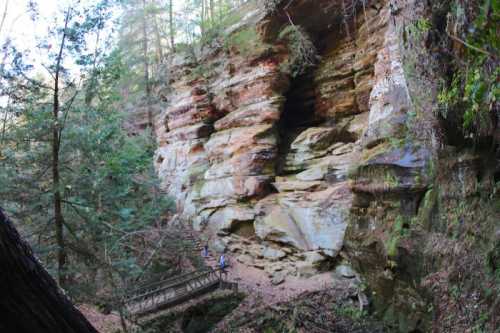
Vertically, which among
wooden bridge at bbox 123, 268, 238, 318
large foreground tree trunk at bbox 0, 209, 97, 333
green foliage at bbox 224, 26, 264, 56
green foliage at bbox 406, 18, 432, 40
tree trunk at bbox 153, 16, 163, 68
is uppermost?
tree trunk at bbox 153, 16, 163, 68

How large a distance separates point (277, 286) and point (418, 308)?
589cm

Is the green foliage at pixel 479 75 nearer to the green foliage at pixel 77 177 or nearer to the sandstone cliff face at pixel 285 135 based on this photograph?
the sandstone cliff face at pixel 285 135

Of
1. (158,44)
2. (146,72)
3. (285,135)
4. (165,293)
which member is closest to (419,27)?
(165,293)

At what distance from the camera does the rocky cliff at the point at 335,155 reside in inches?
215

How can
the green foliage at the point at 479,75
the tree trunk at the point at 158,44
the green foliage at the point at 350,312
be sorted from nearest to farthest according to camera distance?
the green foliage at the point at 479,75, the green foliage at the point at 350,312, the tree trunk at the point at 158,44

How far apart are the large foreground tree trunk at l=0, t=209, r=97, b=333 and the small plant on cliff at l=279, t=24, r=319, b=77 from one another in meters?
13.9

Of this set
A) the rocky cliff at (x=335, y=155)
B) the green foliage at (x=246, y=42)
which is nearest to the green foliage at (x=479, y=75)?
the rocky cliff at (x=335, y=155)

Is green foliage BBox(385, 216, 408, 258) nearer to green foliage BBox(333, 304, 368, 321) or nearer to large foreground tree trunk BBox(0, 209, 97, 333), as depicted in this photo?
green foliage BBox(333, 304, 368, 321)

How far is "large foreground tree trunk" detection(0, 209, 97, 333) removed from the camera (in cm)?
101

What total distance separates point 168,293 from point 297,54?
11.3m

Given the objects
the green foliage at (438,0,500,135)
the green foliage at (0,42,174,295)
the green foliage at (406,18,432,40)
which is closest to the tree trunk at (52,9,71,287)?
the green foliage at (0,42,174,295)

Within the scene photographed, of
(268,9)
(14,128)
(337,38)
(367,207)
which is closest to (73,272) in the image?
(14,128)

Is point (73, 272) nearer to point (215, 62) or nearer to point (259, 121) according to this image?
point (259, 121)

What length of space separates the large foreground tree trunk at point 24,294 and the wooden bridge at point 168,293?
8090mm
